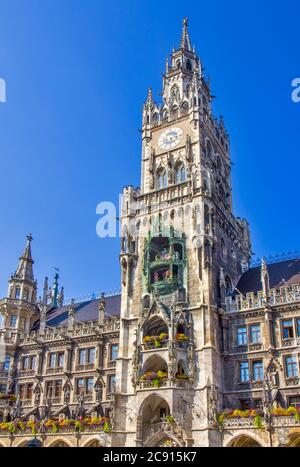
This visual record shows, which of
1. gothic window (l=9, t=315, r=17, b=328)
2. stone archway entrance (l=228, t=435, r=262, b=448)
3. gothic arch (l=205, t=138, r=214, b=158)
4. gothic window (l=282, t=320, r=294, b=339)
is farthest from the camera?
gothic window (l=9, t=315, r=17, b=328)

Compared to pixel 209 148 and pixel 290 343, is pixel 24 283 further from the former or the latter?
pixel 290 343

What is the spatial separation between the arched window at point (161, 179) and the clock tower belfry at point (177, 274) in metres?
0.11

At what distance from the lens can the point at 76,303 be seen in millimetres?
63469

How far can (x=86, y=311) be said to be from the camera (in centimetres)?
5900

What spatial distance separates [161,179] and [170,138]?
511 cm

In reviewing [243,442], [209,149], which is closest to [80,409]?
[243,442]

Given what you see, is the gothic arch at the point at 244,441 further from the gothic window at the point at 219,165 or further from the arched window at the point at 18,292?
the arched window at the point at 18,292

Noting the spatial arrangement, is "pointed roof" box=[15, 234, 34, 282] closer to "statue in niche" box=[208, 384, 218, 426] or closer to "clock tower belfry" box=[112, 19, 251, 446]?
"clock tower belfry" box=[112, 19, 251, 446]

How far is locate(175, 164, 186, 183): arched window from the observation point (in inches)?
2053

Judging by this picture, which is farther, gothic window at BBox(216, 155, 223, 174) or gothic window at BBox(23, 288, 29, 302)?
gothic window at BBox(23, 288, 29, 302)

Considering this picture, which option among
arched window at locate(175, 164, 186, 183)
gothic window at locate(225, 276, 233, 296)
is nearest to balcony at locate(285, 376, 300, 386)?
gothic window at locate(225, 276, 233, 296)

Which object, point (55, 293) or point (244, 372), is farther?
point (55, 293)

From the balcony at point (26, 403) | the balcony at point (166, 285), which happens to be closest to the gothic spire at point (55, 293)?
the balcony at point (26, 403)

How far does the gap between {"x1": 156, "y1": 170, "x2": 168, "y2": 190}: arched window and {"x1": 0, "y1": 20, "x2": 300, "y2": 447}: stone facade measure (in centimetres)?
25
